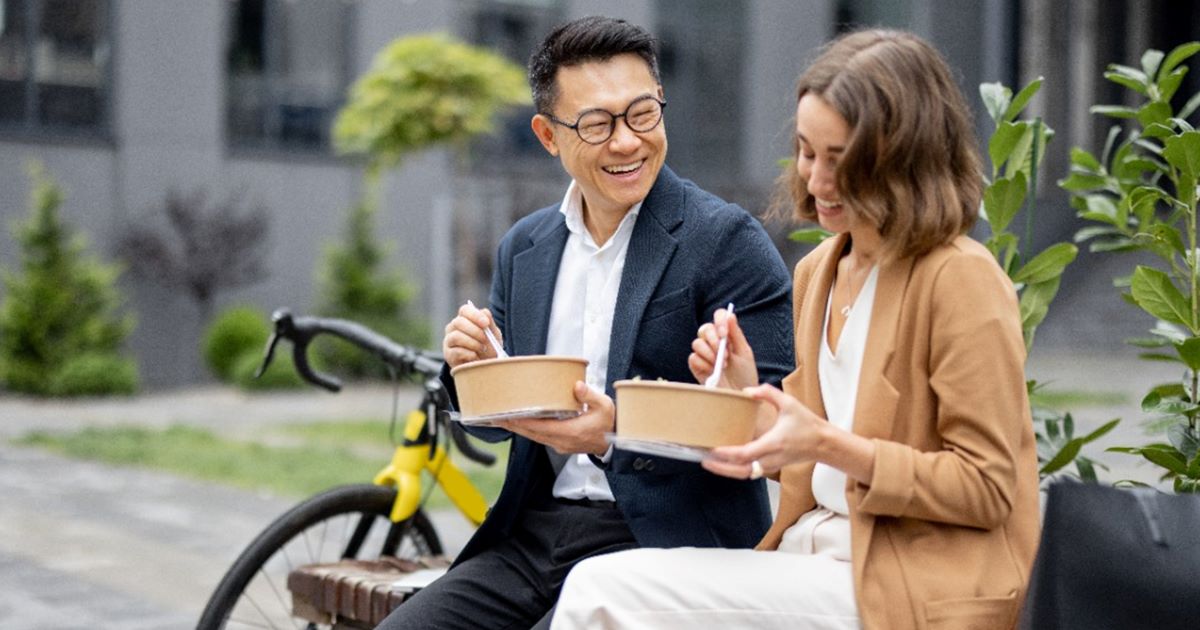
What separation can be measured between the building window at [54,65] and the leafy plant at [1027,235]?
50.2ft

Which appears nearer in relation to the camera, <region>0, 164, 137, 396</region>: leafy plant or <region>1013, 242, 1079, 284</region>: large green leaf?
<region>1013, 242, 1079, 284</region>: large green leaf

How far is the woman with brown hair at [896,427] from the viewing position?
175cm

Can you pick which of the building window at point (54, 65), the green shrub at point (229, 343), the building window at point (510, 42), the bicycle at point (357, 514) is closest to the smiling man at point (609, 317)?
the bicycle at point (357, 514)

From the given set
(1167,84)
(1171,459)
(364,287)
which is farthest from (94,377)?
(1171,459)

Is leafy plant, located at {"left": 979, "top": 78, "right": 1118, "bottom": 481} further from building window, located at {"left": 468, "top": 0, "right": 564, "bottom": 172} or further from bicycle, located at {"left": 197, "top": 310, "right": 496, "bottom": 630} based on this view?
building window, located at {"left": 468, "top": 0, "right": 564, "bottom": 172}

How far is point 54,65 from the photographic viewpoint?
1638 centimetres

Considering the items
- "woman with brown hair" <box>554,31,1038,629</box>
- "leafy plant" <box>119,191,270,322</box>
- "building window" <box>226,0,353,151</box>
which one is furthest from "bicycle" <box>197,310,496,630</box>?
"building window" <box>226,0,353,151</box>

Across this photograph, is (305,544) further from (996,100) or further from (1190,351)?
(1190,351)

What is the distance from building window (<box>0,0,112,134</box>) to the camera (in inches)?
632

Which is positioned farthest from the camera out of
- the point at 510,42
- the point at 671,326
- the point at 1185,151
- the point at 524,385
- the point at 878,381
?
the point at 510,42

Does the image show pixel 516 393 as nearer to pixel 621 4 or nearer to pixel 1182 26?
pixel 621 4

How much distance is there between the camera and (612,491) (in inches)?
95.2

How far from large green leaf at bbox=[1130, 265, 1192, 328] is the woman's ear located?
3.73 feet

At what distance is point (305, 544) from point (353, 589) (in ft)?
1.89
